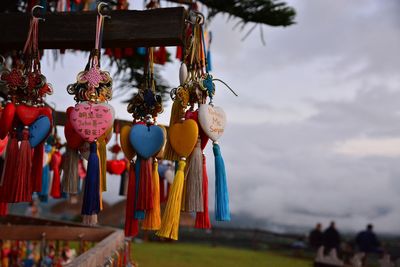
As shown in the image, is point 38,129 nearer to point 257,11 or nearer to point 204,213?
point 204,213

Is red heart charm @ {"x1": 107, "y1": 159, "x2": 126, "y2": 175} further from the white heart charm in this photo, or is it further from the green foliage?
the white heart charm

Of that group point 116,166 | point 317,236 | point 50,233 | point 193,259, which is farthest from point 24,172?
point 317,236

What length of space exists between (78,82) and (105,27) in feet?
0.52

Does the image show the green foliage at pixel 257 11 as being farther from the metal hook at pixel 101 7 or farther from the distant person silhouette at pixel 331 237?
the distant person silhouette at pixel 331 237

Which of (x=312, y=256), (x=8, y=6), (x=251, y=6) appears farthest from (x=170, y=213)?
(x=312, y=256)

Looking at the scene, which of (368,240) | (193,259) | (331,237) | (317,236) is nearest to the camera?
(368,240)

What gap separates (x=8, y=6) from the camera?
9.91ft

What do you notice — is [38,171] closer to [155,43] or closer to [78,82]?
[78,82]

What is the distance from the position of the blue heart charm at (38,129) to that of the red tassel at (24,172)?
0.02 m

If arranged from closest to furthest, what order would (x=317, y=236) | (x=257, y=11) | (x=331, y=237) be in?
(x=257, y=11) → (x=331, y=237) → (x=317, y=236)

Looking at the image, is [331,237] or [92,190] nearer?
[92,190]

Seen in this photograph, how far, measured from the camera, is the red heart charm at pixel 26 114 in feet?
4.33

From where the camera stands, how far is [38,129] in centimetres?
134

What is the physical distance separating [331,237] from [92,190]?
812cm
